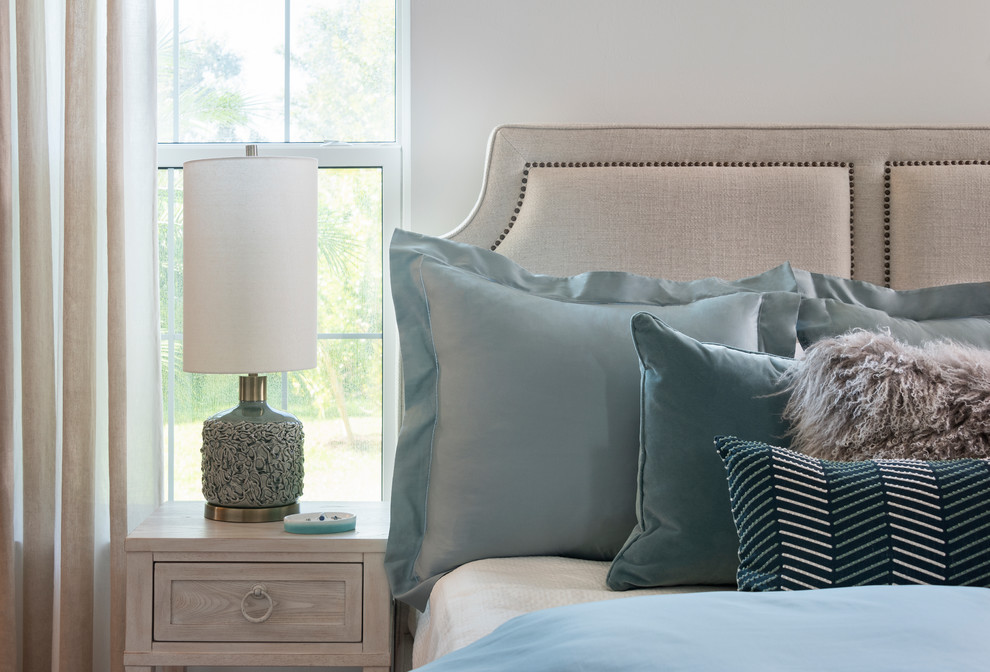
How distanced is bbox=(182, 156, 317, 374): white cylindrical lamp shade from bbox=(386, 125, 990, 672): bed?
23cm

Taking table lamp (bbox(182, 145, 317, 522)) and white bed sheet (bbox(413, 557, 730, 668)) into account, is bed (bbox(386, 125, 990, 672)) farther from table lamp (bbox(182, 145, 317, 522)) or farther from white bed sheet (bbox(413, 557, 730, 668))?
table lamp (bbox(182, 145, 317, 522))

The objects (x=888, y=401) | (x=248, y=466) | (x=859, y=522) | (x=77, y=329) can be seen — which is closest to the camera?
(x=859, y=522)

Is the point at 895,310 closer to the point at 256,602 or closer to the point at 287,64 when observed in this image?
the point at 256,602

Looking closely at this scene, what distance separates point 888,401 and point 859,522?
10.2 inches

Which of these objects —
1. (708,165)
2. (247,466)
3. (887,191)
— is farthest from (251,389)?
(887,191)

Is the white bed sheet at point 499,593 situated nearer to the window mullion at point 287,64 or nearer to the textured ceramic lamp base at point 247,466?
the textured ceramic lamp base at point 247,466

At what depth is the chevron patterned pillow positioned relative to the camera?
98cm

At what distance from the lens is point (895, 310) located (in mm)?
1678

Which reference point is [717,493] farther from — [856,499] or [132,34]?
[132,34]

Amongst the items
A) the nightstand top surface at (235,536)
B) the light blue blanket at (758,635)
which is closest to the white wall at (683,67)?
the nightstand top surface at (235,536)

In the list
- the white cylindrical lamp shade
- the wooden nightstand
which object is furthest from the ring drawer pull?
the white cylindrical lamp shade

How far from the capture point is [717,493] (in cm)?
123

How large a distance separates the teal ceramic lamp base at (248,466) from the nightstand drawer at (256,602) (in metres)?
0.13

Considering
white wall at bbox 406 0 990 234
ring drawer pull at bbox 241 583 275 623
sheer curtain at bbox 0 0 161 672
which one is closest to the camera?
ring drawer pull at bbox 241 583 275 623
